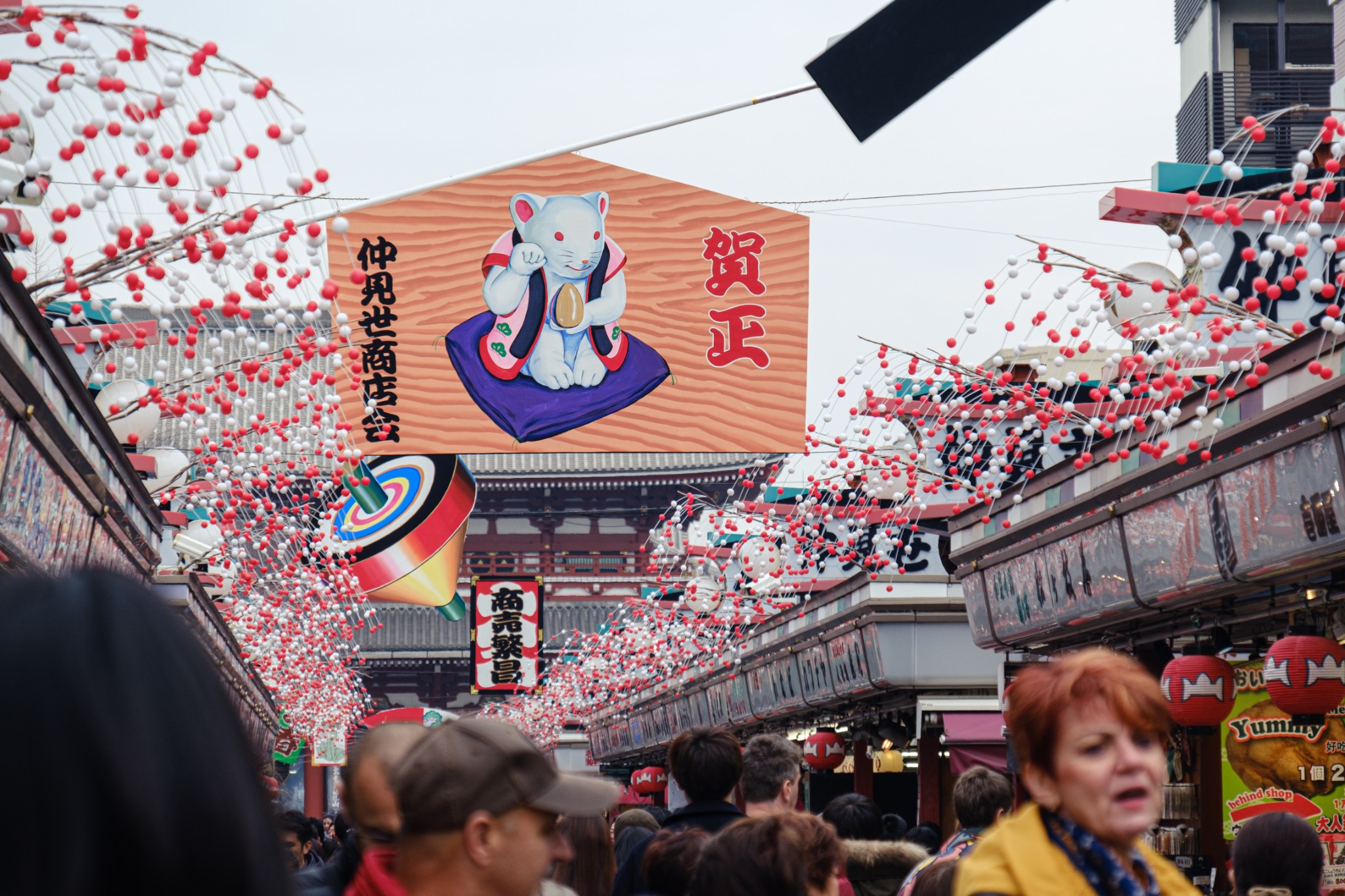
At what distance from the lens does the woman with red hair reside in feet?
7.35

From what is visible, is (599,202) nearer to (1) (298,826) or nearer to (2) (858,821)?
(1) (298,826)

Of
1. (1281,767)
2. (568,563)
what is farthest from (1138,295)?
(568,563)

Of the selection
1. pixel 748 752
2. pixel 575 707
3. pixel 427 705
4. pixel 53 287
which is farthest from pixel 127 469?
pixel 427 705

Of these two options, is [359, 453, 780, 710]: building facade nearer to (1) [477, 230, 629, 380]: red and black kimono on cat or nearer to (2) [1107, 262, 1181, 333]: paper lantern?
(1) [477, 230, 629, 380]: red and black kimono on cat

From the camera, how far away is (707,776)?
17.6 feet

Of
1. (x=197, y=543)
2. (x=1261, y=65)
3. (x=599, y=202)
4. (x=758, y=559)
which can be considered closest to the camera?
(x=599, y=202)

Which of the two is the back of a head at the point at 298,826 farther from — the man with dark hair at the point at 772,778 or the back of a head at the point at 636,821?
the man with dark hair at the point at 772,778

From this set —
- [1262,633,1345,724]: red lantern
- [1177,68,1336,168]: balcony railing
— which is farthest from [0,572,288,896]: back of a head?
[1177,68,1336,168]: balcony railing

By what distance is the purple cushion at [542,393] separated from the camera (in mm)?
11953

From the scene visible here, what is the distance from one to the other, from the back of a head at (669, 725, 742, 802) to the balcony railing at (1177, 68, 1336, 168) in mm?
19079

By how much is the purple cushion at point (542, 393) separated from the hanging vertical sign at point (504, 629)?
795 inches

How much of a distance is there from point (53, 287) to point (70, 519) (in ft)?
→ 5.77

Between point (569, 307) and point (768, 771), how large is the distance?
717 centimetres

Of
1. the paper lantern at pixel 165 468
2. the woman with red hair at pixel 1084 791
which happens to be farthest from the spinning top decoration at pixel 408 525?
the woman with red hair at pixel 1084 791
